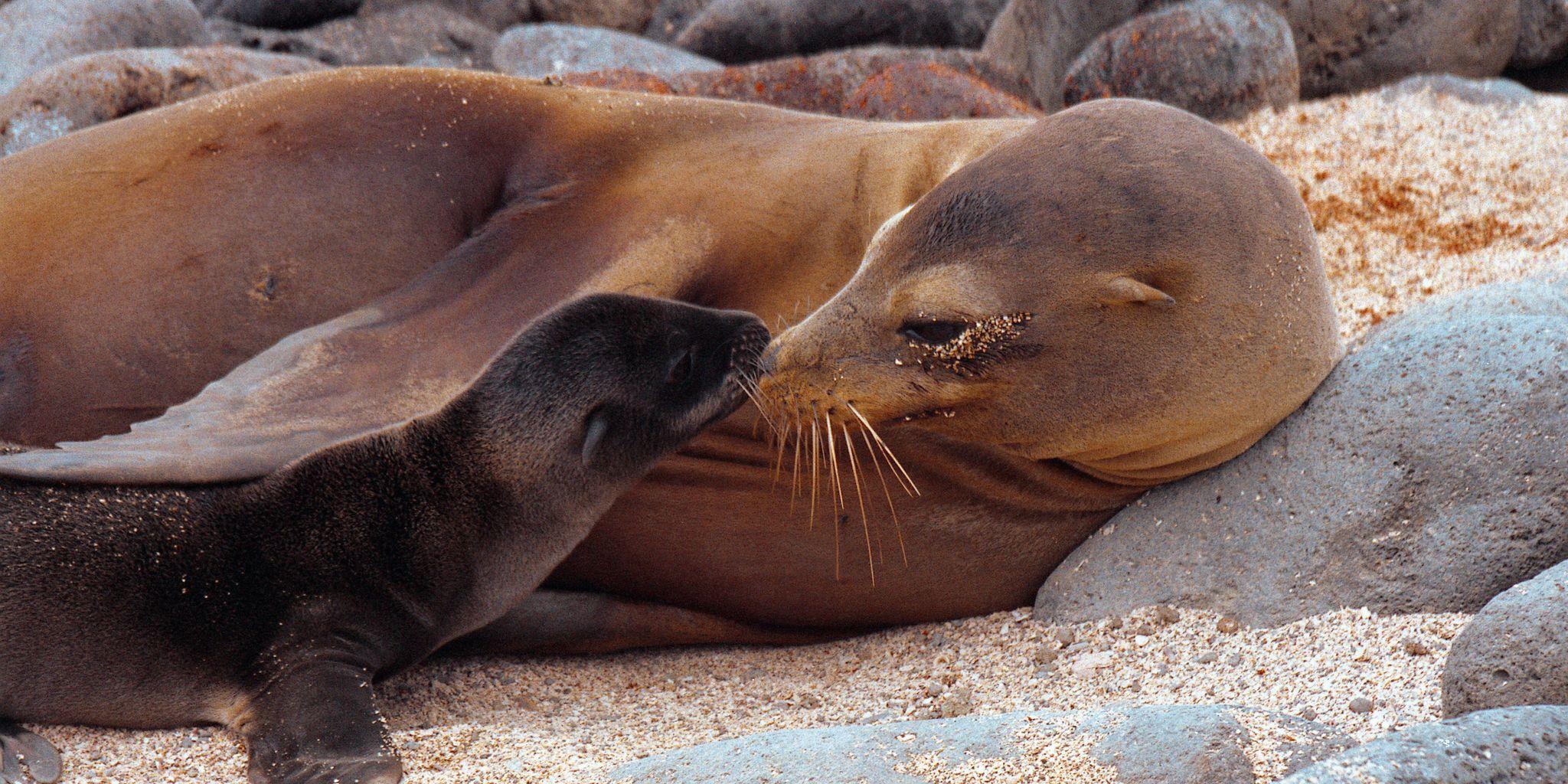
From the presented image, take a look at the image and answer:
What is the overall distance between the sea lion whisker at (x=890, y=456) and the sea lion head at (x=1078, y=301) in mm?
11

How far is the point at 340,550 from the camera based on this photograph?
11.0ft

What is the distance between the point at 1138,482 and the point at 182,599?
7.24ft

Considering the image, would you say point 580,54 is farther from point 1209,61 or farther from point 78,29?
point 1209,61

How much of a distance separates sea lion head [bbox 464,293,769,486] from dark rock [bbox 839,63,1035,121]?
3.19 meters

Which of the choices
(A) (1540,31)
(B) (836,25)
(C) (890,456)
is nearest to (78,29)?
(B) (836,25)

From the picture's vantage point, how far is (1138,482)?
148 inches

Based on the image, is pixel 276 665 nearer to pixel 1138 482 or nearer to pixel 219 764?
pixel 219 764

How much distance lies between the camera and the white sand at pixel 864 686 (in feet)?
9.43

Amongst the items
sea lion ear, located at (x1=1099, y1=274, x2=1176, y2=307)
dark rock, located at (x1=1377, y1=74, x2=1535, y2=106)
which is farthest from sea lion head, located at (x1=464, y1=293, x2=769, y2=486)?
dark rock, located at (x1=1377, y1=74, x2=1535, y2=106)

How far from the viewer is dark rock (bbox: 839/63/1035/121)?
6.64m

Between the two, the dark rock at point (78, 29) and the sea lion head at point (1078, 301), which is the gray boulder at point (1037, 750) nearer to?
the sea lion head at point (1078, 301)

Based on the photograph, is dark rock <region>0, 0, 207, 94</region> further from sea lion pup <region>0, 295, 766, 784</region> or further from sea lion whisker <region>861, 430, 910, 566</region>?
sea lion whisker <region>861, 430, 910, 566</region>

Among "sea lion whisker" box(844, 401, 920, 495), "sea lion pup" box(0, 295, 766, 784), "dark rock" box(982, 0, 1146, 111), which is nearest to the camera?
"sea lion pup" box(0, 295, 766, 784)

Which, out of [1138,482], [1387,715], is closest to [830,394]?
[1138,482]
